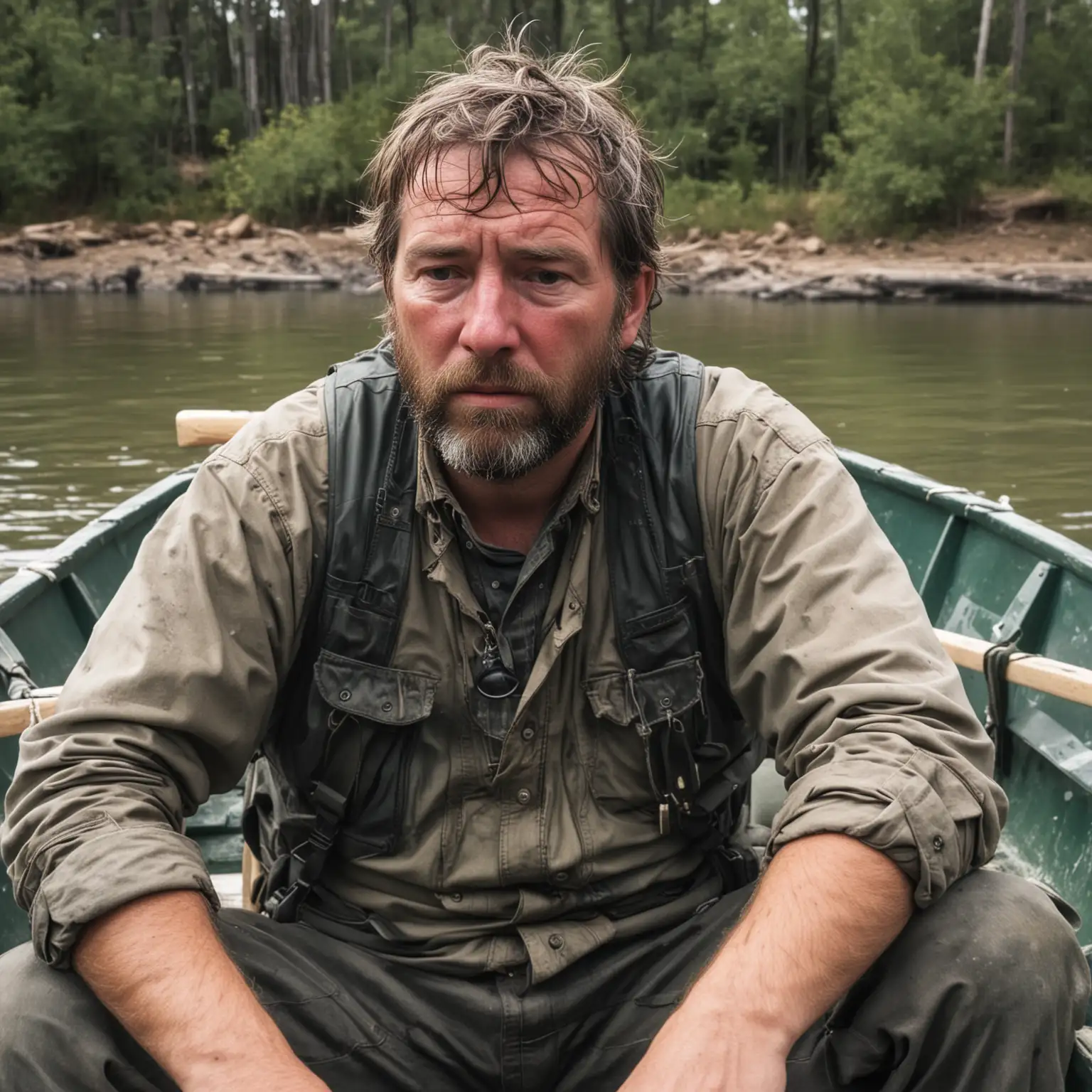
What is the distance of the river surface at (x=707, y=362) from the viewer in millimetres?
10359

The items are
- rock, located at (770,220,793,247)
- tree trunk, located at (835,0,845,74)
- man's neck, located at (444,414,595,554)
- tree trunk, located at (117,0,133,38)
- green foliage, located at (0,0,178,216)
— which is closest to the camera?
man's neck, located at (444,414,595,554)

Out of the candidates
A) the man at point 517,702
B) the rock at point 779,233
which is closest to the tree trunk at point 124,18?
the rock at point 779,233

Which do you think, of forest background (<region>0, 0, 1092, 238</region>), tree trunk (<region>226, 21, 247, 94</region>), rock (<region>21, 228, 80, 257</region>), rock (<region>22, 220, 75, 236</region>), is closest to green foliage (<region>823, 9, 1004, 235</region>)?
forest background (<region>0, 0, 1092, 238</region>)

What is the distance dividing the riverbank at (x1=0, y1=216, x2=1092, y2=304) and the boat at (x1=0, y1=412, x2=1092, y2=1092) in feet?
72.6

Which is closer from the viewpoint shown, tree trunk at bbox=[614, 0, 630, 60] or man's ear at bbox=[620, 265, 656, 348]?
man's ear at bbox=[620, 265, 656, 348]

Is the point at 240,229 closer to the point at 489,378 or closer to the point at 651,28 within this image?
the point at 651,28

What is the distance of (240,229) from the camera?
34.0 metres

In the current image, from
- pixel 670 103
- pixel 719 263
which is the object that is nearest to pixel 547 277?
pixel 719 263

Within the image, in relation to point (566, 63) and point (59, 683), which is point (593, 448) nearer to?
point (566, 63)

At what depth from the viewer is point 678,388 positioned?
2246mm

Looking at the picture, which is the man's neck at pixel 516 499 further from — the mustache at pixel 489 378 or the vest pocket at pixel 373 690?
the vest pocket at pixel 373 690

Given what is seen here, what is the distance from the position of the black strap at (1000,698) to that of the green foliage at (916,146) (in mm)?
28936

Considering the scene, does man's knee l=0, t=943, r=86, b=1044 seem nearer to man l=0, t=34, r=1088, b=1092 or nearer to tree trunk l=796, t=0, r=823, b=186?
man l=0, t=34, r=1088, b=1092

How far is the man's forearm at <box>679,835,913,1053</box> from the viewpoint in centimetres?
174
